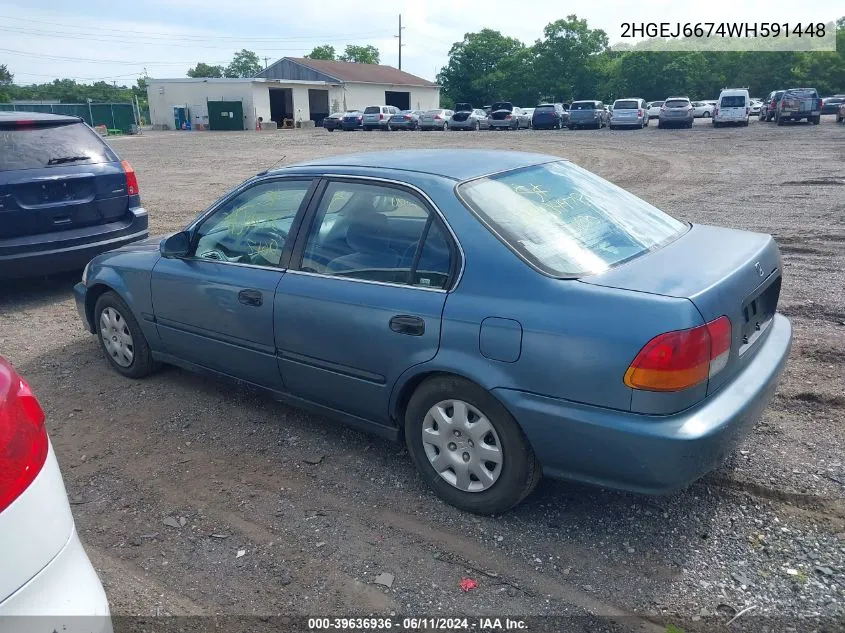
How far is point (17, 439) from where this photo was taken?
1.84m

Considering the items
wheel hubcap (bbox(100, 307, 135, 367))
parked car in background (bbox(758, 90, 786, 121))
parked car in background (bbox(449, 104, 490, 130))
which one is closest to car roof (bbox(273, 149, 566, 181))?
wheel hubcap (bbox(100, 307, 135, 367))

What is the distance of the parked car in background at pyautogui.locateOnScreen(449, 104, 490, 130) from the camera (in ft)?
134

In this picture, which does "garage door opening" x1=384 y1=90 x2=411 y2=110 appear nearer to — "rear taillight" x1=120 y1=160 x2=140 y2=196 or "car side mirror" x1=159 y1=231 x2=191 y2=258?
"rear taillight" x1=120 y1=160 x2=140 y2=196

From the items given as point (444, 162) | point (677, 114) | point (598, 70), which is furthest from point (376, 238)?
point (598, 70)

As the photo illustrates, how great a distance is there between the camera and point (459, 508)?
133 inches

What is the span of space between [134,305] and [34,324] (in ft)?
7.46

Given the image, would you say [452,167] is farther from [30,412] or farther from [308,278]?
[30,412]

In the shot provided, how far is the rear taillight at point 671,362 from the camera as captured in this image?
2.70 meters

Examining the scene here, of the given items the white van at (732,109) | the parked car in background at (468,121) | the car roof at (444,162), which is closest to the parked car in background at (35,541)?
the car roof at (444,162)

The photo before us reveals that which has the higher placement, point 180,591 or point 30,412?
point 30,412

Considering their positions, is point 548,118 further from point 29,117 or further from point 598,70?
point 29,117

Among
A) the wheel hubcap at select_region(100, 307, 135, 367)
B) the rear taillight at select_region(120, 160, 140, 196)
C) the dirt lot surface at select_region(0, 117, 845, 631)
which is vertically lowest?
the dirt lot surface at select_region(0, 117, 845, 631)

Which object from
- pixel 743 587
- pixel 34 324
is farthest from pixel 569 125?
pixel 743 587

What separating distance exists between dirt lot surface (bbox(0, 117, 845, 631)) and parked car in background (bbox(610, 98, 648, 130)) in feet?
106
